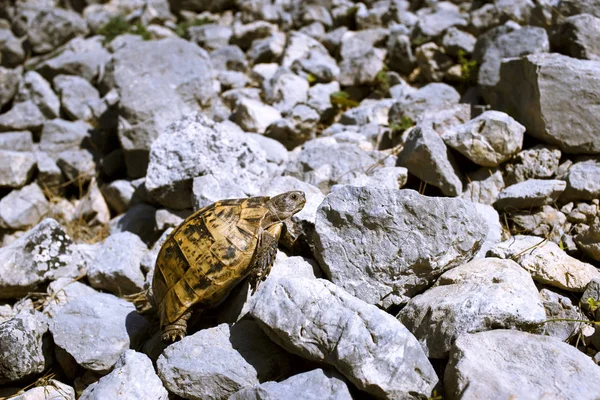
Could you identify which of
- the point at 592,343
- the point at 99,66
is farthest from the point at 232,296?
the point at 99,66

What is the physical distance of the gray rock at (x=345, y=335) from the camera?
101 inches

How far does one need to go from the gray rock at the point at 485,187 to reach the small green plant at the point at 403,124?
91 centimetres

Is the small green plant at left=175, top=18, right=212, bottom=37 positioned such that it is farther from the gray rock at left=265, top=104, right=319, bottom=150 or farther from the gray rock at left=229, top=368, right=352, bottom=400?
the gray rock at left=229, top=368, right=352, bottom=400

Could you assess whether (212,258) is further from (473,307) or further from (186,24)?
(186,24)

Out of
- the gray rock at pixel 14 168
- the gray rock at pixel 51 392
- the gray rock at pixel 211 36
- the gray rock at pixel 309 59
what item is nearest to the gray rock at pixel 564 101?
the gray rock at pixel 309 59

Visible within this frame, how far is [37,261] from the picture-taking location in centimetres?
422

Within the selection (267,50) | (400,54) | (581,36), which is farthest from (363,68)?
(581,36)

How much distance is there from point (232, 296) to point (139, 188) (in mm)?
2041

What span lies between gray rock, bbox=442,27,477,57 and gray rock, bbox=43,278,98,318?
4.19 meters

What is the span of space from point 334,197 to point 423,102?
2154 mm

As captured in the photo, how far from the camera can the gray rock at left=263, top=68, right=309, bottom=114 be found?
5715 millimetres

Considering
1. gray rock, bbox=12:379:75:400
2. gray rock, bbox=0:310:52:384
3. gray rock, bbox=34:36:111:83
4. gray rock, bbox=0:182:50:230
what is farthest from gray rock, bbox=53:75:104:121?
gray rock, bbox=12:379:75:400

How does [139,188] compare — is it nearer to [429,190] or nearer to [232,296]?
[232,296]

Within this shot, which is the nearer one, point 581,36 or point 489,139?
point 489,139
